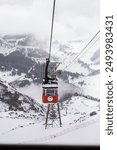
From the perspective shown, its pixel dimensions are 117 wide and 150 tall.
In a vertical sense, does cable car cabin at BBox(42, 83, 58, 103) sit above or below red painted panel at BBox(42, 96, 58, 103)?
above

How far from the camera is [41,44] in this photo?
6.65m

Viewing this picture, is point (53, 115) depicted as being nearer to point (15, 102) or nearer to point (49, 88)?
point (49, 88)

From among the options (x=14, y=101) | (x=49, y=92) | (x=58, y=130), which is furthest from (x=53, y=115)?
(x=14, y=101)

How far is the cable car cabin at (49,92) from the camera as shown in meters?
5.89

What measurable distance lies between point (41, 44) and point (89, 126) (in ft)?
5.59

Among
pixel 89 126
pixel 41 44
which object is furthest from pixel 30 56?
pixel 89 126

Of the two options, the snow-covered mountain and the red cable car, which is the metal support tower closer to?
the snow-covered mountain

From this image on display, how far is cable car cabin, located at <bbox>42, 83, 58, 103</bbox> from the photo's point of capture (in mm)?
5895

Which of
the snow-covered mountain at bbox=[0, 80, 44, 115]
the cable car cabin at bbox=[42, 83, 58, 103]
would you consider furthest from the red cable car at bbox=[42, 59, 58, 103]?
the snow-covered mountain at bbox=[0, 80, 44, 115]

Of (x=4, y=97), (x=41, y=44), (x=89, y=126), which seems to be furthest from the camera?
(x=4, y=97)

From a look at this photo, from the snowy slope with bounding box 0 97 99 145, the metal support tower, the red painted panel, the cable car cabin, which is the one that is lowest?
the snowy slope with bounding box 0 97 99 145

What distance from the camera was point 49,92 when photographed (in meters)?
5.91

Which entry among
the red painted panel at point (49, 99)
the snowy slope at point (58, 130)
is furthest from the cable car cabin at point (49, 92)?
the snowy slope at point (58, 130)

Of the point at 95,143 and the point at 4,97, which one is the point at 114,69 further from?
the point at 4,97
